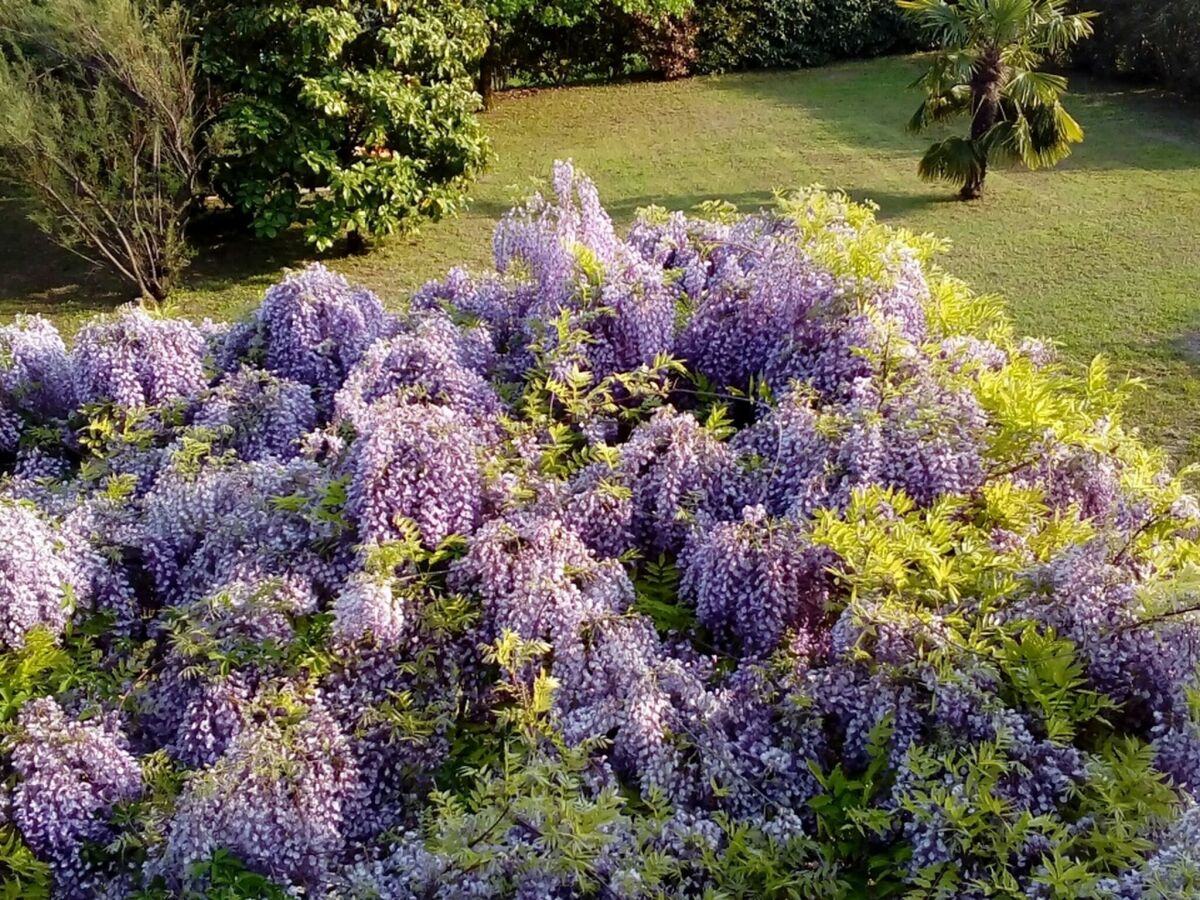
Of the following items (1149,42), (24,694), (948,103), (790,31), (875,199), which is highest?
(790,31)

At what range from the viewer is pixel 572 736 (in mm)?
2471

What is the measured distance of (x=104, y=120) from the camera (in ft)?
25.1

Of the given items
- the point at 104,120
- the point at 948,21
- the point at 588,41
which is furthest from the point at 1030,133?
the point at 104,120

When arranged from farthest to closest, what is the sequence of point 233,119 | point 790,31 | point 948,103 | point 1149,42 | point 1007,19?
point 790,31 < point 1149,42 < point 948,103 < point 1007,19 < point 233,119

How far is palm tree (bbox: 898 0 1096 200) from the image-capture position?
9.48m

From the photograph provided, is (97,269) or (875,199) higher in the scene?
(875,199)

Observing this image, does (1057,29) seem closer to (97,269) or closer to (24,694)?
(97,269)

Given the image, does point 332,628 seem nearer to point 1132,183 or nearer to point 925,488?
point 925,488

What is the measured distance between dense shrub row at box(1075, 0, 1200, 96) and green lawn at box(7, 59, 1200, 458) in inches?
13.8

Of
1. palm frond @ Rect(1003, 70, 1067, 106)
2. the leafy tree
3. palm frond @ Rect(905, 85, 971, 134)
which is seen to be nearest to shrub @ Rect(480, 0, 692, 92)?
the leafy tree

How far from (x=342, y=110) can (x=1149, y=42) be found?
1143cm

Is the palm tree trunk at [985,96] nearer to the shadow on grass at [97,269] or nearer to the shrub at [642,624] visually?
the shadow on grass at [97,269]

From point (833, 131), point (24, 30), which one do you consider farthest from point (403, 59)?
point (833, 131)

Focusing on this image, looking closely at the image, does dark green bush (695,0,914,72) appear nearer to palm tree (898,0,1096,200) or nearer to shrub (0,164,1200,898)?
palm tree (898,0,1096,200)
